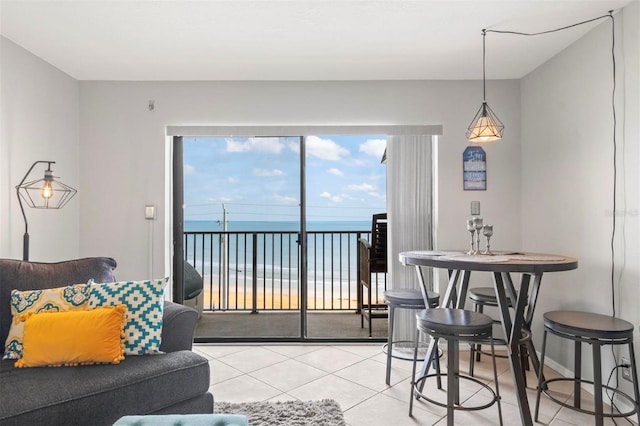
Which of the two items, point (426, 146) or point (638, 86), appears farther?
point (426, 146)

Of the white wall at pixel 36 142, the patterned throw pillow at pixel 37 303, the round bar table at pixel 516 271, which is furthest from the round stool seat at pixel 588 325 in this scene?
Result: the white wall at pixel 36 142

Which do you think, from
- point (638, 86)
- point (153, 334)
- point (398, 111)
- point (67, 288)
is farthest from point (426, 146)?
point (67, 288)

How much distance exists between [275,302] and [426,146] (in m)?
2.71

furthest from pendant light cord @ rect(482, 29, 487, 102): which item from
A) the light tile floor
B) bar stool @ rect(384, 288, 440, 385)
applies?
the light tile floor

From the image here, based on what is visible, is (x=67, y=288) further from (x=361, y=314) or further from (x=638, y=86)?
(x=638, y=86)

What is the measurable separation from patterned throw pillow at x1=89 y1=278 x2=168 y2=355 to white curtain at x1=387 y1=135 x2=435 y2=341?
212 centimetres

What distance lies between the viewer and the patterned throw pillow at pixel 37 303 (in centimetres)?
186

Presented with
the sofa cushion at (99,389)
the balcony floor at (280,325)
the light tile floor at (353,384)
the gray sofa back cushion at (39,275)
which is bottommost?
the balcony floor at (280,325)

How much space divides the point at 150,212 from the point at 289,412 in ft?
7.16

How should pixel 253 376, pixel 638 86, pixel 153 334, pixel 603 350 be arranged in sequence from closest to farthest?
1. pixel 153 334
2. pixel 638 86
3. pixel 603 350
4. pixel 253 376

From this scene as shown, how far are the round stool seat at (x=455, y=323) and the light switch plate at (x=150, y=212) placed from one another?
251cm

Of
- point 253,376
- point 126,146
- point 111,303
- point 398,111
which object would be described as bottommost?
point 253,376

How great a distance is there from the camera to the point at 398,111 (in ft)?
11.4

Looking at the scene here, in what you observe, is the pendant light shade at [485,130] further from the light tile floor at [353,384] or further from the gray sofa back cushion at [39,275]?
the gray sofa back cushion at [39,275]
